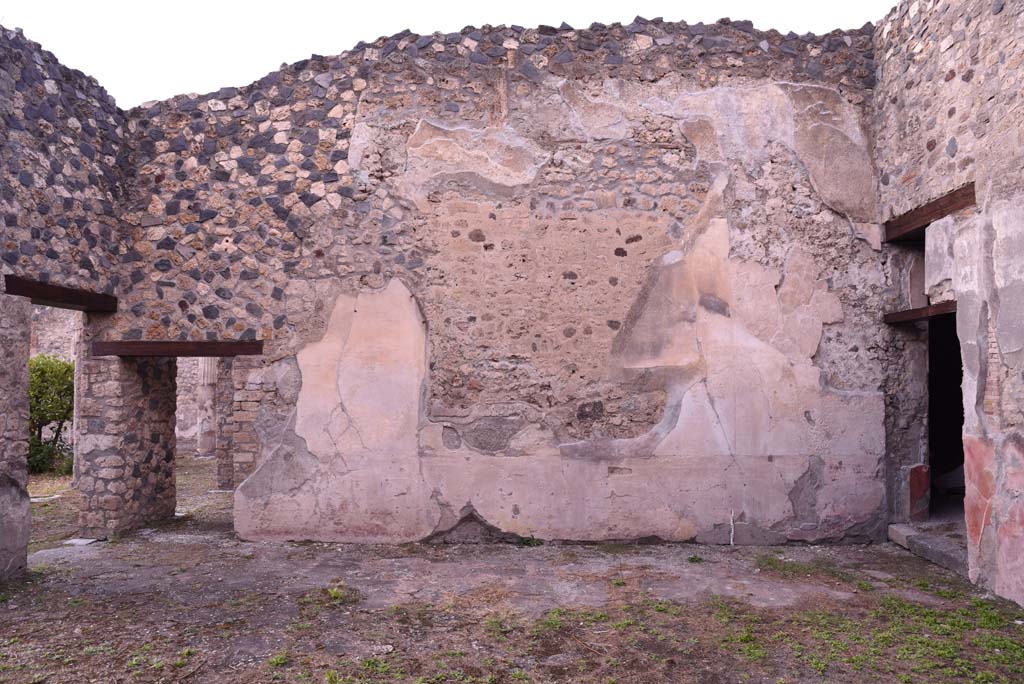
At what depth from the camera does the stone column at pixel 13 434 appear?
488 centimetres

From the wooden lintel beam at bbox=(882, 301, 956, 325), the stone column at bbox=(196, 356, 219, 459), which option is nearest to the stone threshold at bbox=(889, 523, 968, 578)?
the wooden lintel beam at bbox=(882, 301, 956, 325)

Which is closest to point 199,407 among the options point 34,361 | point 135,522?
point 34,361

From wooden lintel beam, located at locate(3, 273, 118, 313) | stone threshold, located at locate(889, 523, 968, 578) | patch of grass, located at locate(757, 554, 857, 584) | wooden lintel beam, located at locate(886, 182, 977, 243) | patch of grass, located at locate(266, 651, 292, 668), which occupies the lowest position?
patch of grass, located at locate(757, 554, 857, 584)

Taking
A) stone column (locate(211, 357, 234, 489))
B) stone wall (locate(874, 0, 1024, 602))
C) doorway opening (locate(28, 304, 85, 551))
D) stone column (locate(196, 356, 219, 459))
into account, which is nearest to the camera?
stone wall (locate(874, 0, 1024, 602))

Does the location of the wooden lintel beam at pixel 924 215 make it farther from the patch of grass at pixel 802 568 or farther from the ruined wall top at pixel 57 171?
the ruined wall top at pixel 57 171

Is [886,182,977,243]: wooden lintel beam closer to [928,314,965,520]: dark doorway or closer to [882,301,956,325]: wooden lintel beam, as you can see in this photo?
[882,301,956,325]: wooden lintel beam

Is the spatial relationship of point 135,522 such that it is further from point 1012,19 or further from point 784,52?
point 1012,19

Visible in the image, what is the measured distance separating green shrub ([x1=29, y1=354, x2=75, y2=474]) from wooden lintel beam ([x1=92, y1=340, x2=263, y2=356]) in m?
6.06

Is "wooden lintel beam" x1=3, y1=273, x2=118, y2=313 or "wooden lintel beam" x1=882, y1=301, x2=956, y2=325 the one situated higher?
"wooden lintel beam" x1=3, y1=273, x2=118, y2=313

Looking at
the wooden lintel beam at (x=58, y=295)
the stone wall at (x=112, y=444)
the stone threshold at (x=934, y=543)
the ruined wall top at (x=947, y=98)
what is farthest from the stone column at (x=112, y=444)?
the ruined wall top at (x=947, y=98)

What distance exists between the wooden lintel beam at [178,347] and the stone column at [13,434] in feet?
3.38

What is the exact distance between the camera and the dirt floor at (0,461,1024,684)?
352 cm

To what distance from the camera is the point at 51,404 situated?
11.7m

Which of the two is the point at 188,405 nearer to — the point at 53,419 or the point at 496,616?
the point at 53,419
